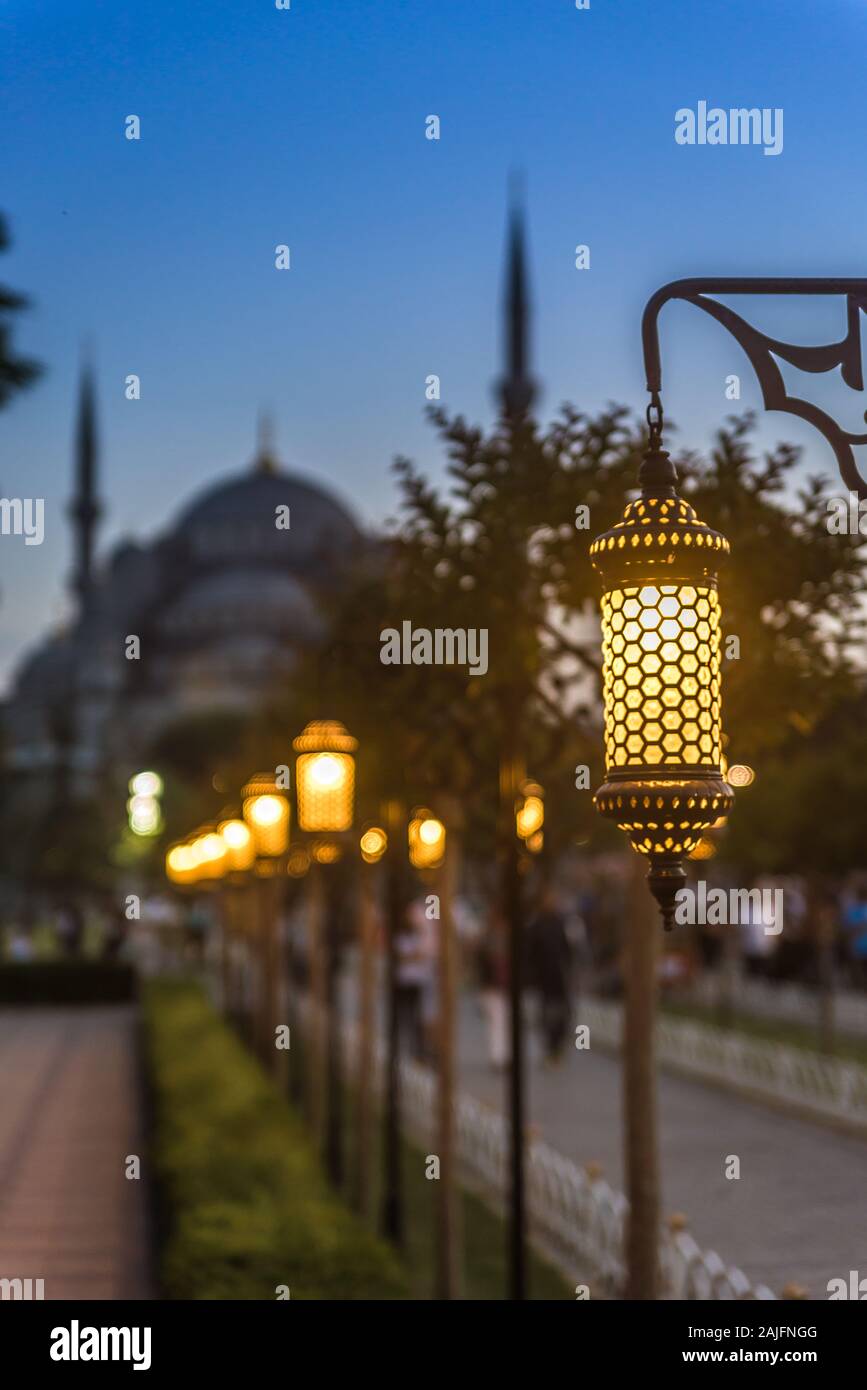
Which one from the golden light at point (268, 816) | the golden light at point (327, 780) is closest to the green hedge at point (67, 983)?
the golden light at point (268, 816)

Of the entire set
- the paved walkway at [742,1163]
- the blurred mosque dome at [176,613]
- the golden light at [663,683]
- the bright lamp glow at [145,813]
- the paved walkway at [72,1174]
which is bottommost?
the paved walkway at [72,1174]

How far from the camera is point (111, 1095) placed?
21.7 m

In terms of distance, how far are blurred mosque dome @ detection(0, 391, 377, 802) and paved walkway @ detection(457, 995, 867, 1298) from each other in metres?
102

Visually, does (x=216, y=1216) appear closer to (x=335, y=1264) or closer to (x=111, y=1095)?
(x=335, y=1264)

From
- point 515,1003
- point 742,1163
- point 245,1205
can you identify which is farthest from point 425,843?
point 515,1003

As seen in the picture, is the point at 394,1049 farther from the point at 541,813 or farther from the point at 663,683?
the point at 663,683

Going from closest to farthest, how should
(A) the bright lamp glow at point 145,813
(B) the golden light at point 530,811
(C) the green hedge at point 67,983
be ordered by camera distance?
(B) the golden light at point 530,811
(A) the bright lamp glow at point 145,813
(C) the green hedge at point 67,983

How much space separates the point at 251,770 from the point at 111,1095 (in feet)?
12.1

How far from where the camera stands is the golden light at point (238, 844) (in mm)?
18688

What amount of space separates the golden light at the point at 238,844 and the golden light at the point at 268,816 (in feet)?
11.6

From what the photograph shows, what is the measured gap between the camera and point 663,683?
375 cm

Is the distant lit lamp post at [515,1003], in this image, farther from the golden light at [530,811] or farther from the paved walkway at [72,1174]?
the paved walkway at [72,1174]

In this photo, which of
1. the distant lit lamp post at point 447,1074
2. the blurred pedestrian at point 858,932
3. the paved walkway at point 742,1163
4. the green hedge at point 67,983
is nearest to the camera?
the distant lit lamp post at point 447,1074

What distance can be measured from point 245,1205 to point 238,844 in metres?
10.7
